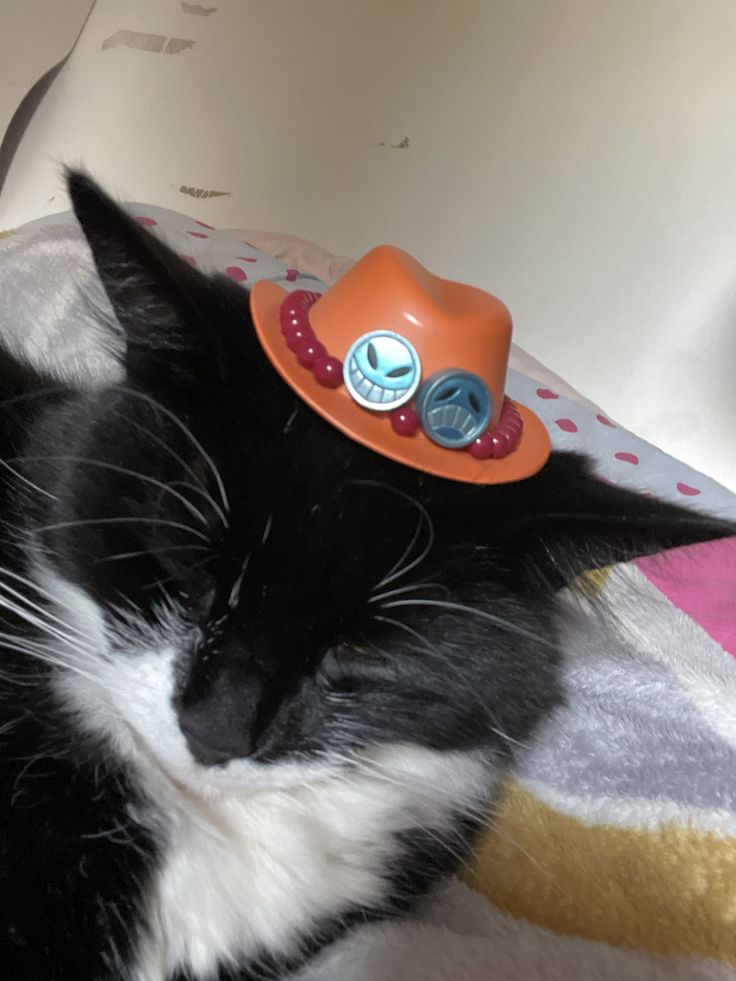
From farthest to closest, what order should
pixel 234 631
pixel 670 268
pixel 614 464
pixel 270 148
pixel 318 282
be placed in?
1. pixel 270 148
2. pixel 670 268
3. pixel 318 282
4. pixel 614 464
5. pixel 234 631

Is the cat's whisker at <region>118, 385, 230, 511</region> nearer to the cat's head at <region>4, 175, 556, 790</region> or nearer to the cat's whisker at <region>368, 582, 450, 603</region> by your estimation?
the cat's head at <region>4, 175, 556, 790</region>

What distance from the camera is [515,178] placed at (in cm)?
151

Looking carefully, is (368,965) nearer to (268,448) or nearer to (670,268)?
(268,448)

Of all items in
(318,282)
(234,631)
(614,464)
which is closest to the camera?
(234,631)

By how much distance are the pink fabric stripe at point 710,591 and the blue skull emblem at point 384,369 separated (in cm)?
41

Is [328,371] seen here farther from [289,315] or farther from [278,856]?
[278,856]

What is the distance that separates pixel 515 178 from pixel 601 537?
1.12 m

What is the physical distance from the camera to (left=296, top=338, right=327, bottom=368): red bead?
0.55 metres

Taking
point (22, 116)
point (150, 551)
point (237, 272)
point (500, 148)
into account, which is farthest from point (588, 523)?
point (22, 116)

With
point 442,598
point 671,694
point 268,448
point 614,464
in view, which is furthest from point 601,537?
point 614,464

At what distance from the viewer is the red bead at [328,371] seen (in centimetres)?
55

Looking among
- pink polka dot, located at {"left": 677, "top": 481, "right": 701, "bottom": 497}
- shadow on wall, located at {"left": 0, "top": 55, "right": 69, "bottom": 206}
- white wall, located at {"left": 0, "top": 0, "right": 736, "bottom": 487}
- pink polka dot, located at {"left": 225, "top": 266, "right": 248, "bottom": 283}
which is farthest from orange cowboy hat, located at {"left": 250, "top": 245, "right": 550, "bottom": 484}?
shadow on wall, located at {"left": 0, "top": 55, "right": 69, "bottom": 206}

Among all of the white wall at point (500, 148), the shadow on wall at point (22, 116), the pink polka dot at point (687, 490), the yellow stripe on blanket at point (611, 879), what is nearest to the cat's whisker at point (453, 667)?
the yellow stripe on blanket at point (611, 879)

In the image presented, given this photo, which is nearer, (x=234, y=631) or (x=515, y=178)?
(x=234, y=631)
